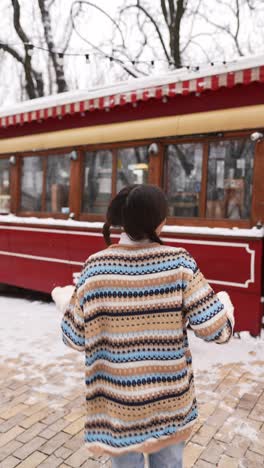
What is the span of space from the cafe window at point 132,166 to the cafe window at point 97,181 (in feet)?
0.62

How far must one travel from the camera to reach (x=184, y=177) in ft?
18.2

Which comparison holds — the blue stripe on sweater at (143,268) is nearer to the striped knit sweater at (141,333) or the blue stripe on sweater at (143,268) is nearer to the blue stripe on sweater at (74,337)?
the striped knit sweater at (141,333)

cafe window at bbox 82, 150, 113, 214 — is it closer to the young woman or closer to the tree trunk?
the young woman

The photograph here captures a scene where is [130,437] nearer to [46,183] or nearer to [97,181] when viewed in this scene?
[97,181]

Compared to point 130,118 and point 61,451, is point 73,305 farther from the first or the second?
point 130,118

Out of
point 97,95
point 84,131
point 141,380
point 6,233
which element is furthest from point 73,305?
point 6,233

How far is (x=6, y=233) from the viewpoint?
7.57m

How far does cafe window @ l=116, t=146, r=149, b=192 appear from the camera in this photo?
232 inches

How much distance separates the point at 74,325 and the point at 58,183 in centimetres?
548

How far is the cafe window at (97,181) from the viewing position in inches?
248

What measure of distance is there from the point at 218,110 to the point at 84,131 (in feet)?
7.15

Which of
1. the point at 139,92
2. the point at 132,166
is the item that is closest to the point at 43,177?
the point at 132,166

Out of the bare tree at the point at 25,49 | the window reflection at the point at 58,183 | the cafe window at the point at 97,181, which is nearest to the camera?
the cafe window at the point at 97,181

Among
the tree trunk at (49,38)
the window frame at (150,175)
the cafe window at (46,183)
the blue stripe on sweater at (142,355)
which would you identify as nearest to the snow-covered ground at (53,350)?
the window frame at (150,175)
